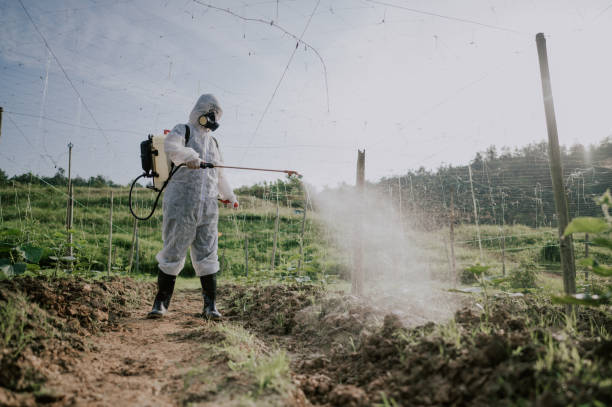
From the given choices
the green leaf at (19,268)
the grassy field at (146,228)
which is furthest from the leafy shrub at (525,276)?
the green leaf at (19,268)

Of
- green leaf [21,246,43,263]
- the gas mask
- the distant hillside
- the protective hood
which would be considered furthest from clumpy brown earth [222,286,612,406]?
the distant hillside

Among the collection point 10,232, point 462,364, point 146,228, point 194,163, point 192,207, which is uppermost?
point 194,163

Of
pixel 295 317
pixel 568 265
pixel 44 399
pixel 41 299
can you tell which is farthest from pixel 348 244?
pixel 44 399

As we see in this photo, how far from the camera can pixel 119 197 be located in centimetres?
1655

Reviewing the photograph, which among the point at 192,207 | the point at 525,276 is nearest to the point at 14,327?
the point at 192,207

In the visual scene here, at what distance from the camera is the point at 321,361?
85.1 inches

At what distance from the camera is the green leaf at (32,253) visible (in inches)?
127

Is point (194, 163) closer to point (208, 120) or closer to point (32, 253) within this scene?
point (208, 120)

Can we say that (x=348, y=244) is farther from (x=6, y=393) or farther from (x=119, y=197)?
(x=119, y=197)

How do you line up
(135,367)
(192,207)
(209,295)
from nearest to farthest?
(135,367), (192,207), (209,295)

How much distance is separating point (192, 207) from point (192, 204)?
31mm

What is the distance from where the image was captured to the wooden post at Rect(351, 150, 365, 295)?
13.0ft

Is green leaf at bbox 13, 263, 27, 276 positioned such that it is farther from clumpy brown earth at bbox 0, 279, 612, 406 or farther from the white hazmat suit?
the white hazmat suit

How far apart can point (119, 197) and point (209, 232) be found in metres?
15.5
